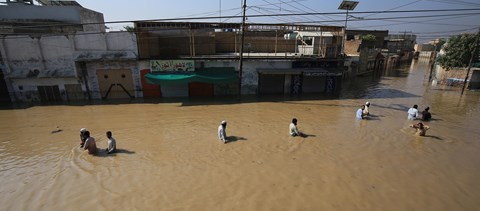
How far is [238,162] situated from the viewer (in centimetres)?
937

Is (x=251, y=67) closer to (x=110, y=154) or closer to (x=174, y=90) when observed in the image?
(x=174, y=90)

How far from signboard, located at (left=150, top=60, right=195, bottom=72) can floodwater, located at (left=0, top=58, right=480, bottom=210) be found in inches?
152

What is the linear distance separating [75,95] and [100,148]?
36.4 feet

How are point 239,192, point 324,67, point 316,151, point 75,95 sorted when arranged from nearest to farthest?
1. point 239,192
2. point 316,151
3. point 75,95
4. point 324,67

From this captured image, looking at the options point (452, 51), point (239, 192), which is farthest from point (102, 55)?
point (452, 51)

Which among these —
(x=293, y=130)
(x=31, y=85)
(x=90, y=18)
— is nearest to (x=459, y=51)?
(x=293, y=130)

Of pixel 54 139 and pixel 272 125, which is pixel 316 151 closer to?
pixel 272 125

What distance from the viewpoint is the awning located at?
1792 cm

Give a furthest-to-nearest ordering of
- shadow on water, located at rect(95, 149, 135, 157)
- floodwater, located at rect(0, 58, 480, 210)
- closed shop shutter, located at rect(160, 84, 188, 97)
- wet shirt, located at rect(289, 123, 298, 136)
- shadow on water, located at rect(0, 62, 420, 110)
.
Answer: closed shop shutter, located at rect(160, 84, 188, 97), shadow on water, located at rect(0, 62, 420, 110), wet shirt, located at rect(289, 123, 298, 136), shadow on water, located at rect(95, 149, 135, 157), floodwater, located at rect(0, 58, 480, 210)

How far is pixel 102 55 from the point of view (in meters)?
18.0

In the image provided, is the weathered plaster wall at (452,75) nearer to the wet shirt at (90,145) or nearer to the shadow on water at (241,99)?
the shadow on water at (241,99)

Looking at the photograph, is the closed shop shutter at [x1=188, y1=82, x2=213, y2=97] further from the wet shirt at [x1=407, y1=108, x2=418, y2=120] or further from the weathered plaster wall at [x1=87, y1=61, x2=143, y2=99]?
the wet shirt at [x1=407, y1=108, x2=418, y2=120]

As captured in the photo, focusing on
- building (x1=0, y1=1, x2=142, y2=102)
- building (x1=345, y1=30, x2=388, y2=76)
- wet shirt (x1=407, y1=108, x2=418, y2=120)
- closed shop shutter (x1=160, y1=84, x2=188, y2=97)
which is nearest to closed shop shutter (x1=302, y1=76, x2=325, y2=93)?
wet shirt (x1=407, y1=108, x2=418, y2=120)

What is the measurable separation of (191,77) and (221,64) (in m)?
2.80
